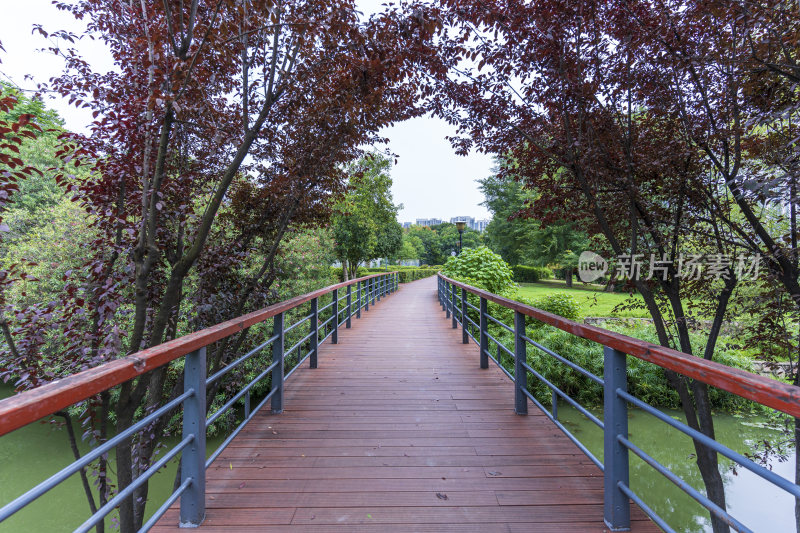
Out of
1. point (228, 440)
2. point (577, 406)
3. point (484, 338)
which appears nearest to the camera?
point (577, 406)

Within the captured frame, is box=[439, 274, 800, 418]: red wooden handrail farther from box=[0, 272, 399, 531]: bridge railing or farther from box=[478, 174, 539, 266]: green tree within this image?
box=[478, 174, 539, 266]: green tree

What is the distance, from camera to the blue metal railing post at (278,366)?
293 cm

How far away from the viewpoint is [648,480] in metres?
4.94

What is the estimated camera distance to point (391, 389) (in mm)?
3648

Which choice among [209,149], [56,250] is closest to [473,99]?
[209,149]

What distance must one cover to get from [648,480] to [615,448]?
176 inches

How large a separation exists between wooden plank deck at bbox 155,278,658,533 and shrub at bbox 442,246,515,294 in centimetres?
671

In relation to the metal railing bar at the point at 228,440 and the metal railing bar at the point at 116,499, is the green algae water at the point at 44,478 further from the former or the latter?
the metal railing bar at the point at 116,499

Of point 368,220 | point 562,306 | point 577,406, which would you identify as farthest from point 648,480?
point 368,220

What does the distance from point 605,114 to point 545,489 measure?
2.84 m

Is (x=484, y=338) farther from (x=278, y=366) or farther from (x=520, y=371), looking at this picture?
(x=278, y=366)

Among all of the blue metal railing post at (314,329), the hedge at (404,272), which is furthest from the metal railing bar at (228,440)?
the hedge at (404,272)

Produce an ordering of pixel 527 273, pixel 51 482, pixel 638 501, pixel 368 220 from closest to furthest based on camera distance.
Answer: pixel 51 482 → pixel 638 501 → pixel 368 220 → pixel 527 273

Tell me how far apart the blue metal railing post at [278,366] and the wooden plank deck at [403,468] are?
96 mm
